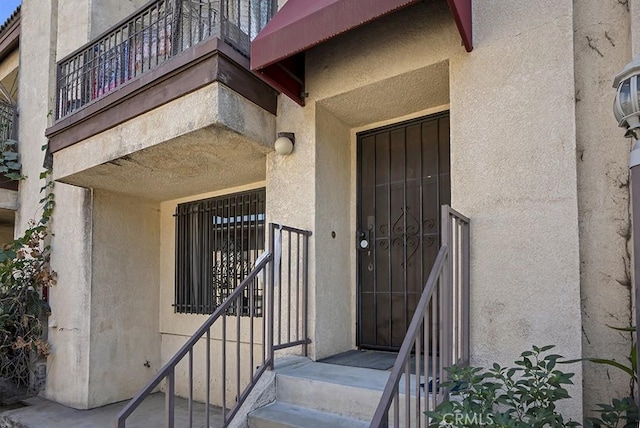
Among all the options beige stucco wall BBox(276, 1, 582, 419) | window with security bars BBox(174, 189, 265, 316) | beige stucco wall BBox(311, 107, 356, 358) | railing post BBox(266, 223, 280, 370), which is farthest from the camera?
window with security bars BBox(174, 189, 265, 316)

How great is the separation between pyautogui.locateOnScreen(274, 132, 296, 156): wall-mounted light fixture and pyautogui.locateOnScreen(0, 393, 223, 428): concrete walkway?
301 cm

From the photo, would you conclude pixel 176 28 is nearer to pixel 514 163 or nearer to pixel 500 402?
pixel 514 163

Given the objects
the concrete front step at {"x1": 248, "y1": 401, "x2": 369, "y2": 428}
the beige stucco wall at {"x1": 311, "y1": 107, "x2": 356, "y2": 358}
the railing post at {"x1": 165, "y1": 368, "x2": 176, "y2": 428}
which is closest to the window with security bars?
the beige stucco wall at {"x1": 311, "y1": 107, "x2": 356, "y2": 358}

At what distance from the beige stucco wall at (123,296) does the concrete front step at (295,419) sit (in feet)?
11.5

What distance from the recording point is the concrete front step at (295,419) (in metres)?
2.97

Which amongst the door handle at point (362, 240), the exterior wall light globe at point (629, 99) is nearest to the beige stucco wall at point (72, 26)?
the door handle at point (362, 240)

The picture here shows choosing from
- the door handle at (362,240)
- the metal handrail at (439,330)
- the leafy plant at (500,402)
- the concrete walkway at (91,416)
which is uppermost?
the door handle at (362,240)

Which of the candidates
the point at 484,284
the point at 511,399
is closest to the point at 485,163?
the point at 484,284

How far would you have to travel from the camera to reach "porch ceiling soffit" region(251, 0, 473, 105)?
2953 mm

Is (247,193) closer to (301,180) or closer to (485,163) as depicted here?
(301,180)

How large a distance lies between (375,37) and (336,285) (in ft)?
7.42

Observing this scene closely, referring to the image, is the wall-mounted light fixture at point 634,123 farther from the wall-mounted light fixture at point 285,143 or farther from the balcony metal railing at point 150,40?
the balcony metal railing at point 150,40

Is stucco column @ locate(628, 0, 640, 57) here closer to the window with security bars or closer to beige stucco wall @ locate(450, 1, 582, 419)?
beige stucco wall @ locate(450, 1, 582, 419)

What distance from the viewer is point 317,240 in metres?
3.94
